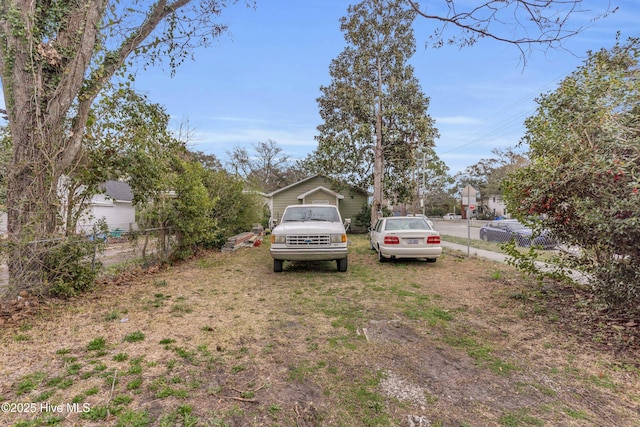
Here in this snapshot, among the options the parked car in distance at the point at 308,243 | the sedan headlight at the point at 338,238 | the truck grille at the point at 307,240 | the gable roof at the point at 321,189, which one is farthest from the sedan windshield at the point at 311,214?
the gable roof at the point at 321,189

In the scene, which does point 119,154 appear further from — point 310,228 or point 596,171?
point 596,171

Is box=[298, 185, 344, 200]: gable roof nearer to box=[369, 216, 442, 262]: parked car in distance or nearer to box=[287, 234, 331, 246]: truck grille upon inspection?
box=[369, 216, 442, 262]: parked car in distance

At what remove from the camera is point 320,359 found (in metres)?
3.34

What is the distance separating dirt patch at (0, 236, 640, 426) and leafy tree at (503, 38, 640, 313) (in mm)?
821

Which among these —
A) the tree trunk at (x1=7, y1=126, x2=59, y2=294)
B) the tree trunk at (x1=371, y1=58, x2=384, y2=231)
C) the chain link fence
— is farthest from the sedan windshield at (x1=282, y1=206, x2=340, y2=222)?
the tree trunk at (x1=371, y1=58, x2=384, y2=231)

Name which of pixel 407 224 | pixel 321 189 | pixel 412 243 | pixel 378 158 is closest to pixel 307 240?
pixel 412 243

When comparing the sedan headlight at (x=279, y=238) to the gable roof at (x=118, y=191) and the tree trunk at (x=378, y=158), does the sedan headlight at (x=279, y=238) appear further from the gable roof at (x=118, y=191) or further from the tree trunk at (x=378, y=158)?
the gable roof at (x=118, y=191)

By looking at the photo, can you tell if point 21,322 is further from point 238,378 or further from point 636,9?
point 636,9

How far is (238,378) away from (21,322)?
341 cm

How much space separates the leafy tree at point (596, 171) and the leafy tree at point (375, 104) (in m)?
13.4

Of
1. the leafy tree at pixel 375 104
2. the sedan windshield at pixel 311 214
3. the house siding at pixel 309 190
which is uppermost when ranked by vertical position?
the leafy tree at pixel 375 104

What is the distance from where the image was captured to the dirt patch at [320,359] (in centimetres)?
246

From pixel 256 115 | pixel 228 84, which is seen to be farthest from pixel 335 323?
pixel 256 115

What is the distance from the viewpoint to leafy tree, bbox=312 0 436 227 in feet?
58.6
